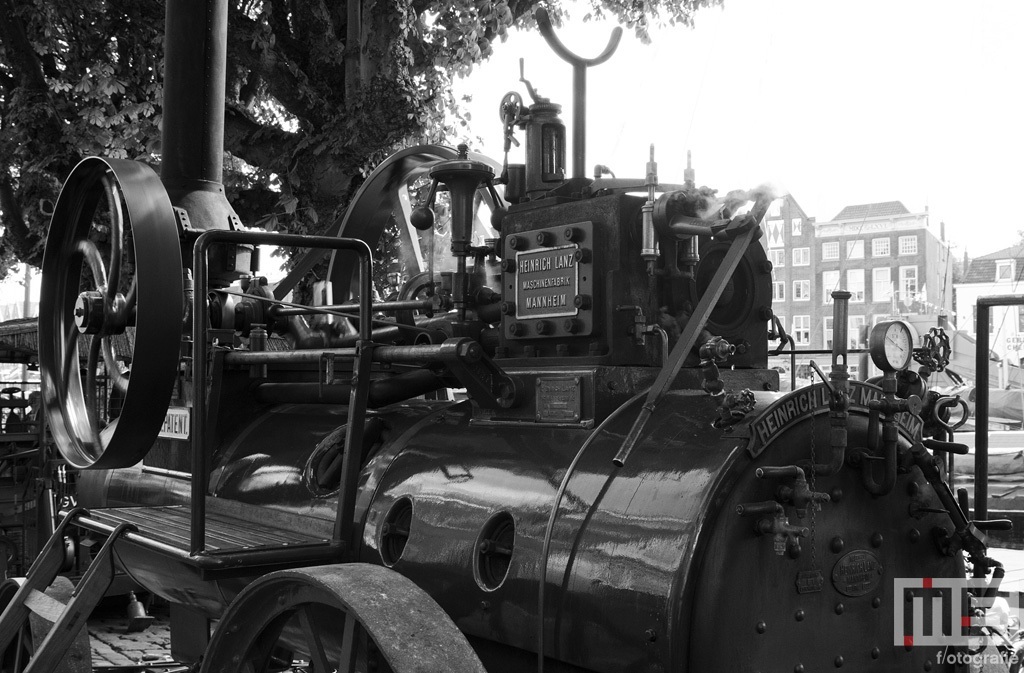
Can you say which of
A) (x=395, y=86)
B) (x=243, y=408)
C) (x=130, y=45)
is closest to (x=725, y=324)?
(x=243, y=408)

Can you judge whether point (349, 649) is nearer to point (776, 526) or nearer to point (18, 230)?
point (776, 526)

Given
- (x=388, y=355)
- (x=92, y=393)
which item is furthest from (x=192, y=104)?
(x=388, y=355)

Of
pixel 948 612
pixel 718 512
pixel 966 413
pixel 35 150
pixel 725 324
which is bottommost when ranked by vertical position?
pixel 948 612

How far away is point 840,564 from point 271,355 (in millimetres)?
1906

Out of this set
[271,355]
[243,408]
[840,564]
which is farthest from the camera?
[243,408]

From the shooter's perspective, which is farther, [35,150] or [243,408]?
[35,150]

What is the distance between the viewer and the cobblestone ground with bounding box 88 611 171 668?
20.6ft

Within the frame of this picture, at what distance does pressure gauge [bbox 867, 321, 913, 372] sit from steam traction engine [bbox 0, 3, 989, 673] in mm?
11

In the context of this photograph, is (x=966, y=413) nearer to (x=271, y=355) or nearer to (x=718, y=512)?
(x=718, y=512)

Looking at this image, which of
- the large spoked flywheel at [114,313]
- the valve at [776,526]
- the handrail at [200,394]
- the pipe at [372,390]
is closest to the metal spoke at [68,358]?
the large spoked flywheel at [114,313]

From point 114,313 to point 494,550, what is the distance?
163 cm

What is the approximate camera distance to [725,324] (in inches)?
114

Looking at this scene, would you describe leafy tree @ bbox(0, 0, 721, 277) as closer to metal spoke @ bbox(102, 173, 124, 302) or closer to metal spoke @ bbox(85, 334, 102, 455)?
metal spoke @ bbox(85, 334, 102, 455)

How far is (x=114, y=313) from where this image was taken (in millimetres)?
3385
